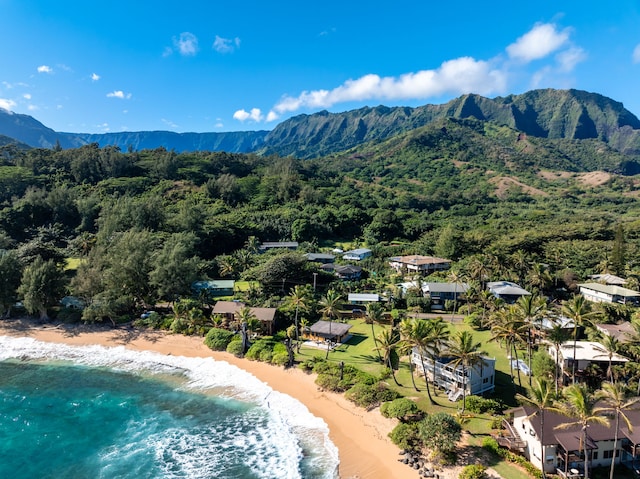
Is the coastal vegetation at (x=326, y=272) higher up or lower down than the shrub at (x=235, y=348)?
higher up

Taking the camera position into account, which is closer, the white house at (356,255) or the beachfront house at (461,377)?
the beachfront house at (461,377)

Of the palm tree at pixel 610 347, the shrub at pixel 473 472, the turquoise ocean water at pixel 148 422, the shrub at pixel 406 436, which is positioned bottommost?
the turquoise ocean water at pixel 148 422

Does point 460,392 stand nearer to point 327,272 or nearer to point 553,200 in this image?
point 327,272

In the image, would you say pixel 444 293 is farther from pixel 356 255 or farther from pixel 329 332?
pixel 356 255

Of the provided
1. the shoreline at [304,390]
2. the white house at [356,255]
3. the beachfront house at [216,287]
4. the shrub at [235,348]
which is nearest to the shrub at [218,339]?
the shoreline at [304,390]

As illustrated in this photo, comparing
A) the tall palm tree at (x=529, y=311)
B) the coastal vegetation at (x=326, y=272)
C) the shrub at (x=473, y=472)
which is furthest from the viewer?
the tall palm tree at (x=529, y=311)

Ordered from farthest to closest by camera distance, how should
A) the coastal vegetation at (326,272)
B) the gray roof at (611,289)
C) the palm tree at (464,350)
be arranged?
1. the gray roof at (611,289)
2. the coastal vegetation at (326,272)
3. the palm tree at (464,350)

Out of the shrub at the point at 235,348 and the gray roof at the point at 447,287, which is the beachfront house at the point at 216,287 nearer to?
the shrub at the point at 235,348

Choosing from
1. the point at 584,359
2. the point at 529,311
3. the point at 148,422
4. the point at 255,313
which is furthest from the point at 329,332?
the point at 584,359

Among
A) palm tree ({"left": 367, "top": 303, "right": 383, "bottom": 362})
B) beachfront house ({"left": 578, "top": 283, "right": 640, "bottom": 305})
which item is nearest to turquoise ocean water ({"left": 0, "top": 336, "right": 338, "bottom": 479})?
palm tree ({"left": 367, "top": 303, "right": 383, "bottom": 362})
